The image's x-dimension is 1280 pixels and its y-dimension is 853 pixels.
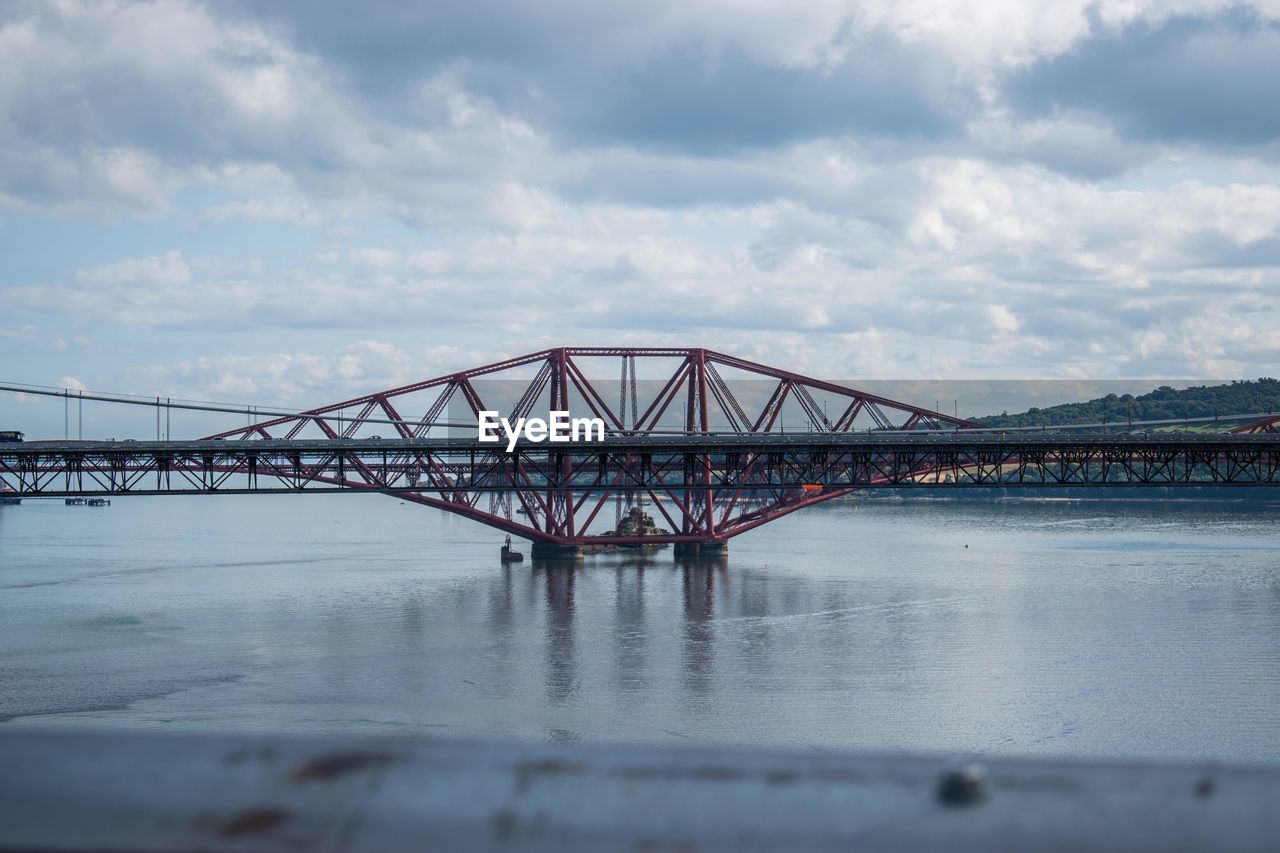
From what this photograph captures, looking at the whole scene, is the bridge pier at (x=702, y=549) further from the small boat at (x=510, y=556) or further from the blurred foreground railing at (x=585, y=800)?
the blurred foreground railing at (x=585, y=800)

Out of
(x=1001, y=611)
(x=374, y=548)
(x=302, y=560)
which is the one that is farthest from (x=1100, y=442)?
(x=374, y=548)

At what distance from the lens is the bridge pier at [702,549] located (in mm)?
75812

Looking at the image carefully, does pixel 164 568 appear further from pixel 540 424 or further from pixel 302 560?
pixel 540 424

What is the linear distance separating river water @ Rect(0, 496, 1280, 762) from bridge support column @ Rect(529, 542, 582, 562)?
261 centimetres

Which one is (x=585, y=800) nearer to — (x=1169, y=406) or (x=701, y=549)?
(x=701, y=549)

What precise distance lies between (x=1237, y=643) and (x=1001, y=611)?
412 inches

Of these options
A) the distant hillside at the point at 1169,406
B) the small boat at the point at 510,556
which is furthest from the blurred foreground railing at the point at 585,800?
the distant hillside at the point at 1169,406

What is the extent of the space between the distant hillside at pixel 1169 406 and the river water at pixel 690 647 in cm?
8566

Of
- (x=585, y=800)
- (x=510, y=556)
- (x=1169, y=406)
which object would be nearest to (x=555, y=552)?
(x=510, y=556)

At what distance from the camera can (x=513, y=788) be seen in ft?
8.80

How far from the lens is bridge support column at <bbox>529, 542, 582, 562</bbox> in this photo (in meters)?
74.7

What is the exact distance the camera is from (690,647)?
4238 cm

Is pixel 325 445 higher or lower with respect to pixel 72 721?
higher
